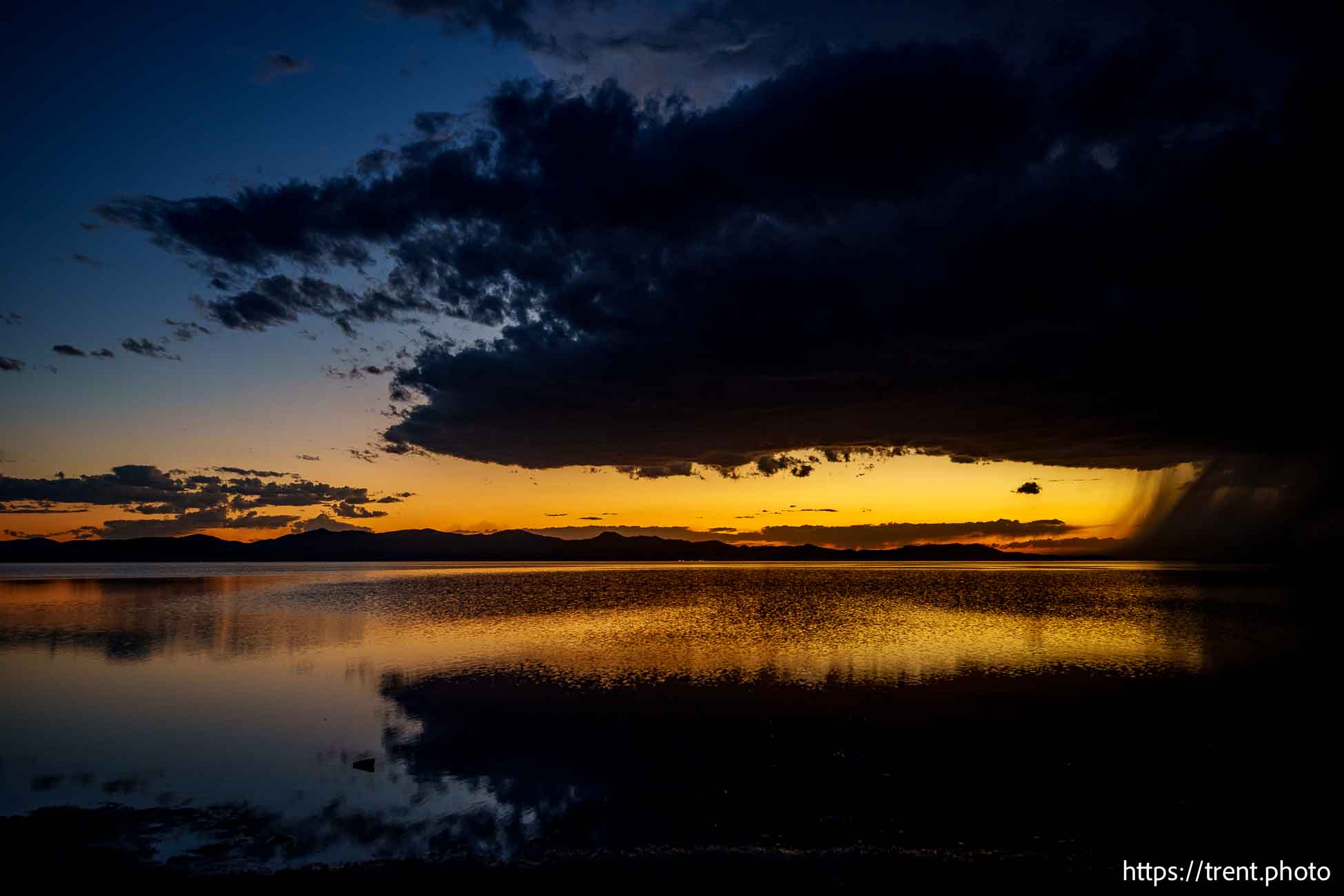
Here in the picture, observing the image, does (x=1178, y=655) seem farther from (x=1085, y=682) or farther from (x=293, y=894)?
(x=293, y=894)

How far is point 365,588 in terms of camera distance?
12031cm

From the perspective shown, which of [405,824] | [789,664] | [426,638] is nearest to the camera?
[405,824]

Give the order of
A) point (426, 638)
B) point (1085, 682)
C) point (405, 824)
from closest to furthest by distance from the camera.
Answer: point (405, 824) → point (1085, 682) → point (426, 638)

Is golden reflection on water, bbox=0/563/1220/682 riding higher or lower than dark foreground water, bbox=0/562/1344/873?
lower

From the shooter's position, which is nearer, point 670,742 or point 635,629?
point 670,742

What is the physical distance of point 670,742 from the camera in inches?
1028

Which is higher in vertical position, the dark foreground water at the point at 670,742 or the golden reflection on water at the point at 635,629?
the dark foreground water at the point at 670,742

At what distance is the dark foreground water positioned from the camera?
18.1m

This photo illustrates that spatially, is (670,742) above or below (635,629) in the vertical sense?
above

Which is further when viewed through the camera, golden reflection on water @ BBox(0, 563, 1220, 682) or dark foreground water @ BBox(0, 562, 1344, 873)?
golden reflection on water @ BBox(0, 563, 1220, 682)

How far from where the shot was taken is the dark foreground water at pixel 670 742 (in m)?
18.1

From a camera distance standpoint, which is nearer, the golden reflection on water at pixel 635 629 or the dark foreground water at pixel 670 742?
the dark foreground water at pixel 670 742

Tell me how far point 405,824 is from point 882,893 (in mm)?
11990

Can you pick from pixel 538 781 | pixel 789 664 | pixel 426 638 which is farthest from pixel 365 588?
pixel 538 781
